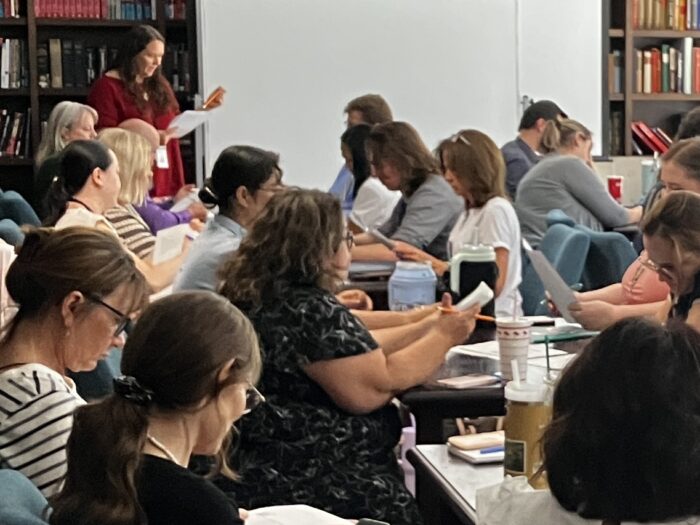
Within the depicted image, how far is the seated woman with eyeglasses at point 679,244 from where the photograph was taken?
251 centimetres

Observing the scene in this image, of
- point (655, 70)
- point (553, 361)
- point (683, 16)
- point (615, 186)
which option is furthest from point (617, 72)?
point (553, 361)

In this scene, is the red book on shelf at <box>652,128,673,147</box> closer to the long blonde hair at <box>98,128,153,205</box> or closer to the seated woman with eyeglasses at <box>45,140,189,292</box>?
the long blonde hair at <box>98,128,153,205</box>

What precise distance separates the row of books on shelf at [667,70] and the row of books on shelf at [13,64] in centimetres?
376

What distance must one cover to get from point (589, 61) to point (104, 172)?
3.81 meters

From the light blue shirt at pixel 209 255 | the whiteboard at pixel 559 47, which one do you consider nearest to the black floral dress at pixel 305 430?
the light blue shirt at pixel 209 255

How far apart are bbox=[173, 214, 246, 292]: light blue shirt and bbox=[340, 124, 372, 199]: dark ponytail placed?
2145 mm

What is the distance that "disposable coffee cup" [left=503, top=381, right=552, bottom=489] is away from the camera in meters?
1.94

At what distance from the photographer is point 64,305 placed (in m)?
2.16

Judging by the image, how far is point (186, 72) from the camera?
709cm

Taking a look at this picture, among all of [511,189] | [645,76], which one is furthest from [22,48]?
[645,76]

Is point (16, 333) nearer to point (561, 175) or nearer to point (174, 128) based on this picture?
point (561, 175)

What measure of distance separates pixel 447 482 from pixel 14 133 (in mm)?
5453

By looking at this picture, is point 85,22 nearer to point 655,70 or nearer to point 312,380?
point 655,70

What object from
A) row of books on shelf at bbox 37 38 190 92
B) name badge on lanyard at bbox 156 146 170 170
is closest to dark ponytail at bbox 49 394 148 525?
name badge on lanyard at bbox 156 146 170 170
